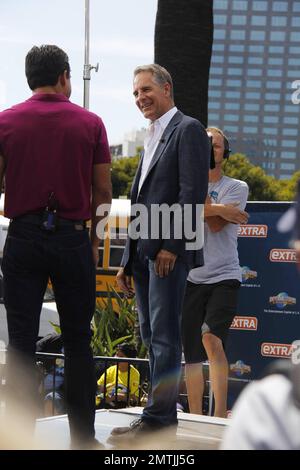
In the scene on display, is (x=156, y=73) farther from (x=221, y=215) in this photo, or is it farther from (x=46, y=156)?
(x=221, y=215)

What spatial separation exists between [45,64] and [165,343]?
4.56ft

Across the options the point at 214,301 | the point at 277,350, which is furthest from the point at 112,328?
the point at 214,301

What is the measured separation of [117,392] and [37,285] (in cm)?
309

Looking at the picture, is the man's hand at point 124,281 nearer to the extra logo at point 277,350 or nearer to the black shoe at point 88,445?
the black shoe at point 88,445

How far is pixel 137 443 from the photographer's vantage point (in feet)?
13.4

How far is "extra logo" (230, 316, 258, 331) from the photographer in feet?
21.1

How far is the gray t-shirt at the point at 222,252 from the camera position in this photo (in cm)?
556

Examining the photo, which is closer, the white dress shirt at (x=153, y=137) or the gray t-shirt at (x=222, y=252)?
the white dress shirt at (x=153, y=137)

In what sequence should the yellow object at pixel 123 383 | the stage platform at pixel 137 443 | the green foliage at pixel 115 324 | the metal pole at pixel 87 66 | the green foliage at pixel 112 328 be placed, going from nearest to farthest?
the stage platform at pixel 137 443, the yellow object at pixel 123 383, the green foliage at pixel 112 328, the green foliage at pixel 115 324, the metal pole at pixel 87 66

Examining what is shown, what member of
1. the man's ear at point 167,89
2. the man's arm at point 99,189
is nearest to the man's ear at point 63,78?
the man's arm at point 99,189

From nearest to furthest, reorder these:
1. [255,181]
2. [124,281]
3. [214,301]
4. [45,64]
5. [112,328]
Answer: [45,64]
[124,281]
[214,301]
[112,328]
[255,181]

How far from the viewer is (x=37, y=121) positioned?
380cm

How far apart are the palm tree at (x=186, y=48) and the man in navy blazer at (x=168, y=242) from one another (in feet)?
12.2
